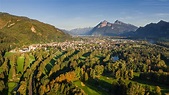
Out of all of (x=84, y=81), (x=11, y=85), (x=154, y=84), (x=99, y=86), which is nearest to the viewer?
(x=99, y=86)

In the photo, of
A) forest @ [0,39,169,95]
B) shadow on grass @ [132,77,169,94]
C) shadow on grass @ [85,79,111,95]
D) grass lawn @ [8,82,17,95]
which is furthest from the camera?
grass lawn @ [8,82,17,95]

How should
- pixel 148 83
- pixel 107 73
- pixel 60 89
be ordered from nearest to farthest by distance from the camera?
pixel 60 89, pixel 148 83, pixel 107 73

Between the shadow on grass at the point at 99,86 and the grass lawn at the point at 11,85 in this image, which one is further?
the grass lawn at the point at 11,85

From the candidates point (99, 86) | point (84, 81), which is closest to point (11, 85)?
point (84, 81)

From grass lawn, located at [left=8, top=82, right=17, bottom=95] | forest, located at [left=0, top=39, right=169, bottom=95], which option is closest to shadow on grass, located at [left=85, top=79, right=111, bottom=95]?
forest, located at [left=0, top=39, right=169, bottom=95]

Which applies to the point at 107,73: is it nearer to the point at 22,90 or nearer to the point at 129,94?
the point at 129,94

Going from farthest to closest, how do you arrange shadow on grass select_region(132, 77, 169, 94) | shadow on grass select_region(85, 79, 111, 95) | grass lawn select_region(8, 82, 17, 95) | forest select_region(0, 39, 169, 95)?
grass lawn select_region(8, 82, 17, 95), shadow on grass select_region(132, 77, 169, 94), shadow on grass select_region(85, 79, 111, 95), forest select_region(0, 39, 169, 95)

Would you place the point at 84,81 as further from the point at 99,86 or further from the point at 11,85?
the point at 11,85

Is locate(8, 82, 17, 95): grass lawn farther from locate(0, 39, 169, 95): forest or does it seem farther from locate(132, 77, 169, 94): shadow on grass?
locate(132, 77, 169, 94): shadow on grass

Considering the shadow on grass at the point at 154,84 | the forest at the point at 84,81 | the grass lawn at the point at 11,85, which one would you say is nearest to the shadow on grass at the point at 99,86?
the forest at the point at 84,81

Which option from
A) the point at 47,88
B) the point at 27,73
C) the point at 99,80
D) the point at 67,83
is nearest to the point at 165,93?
the point at 99,80

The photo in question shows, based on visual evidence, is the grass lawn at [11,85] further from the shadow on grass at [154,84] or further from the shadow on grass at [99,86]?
the shadow on grass at [154,84]
